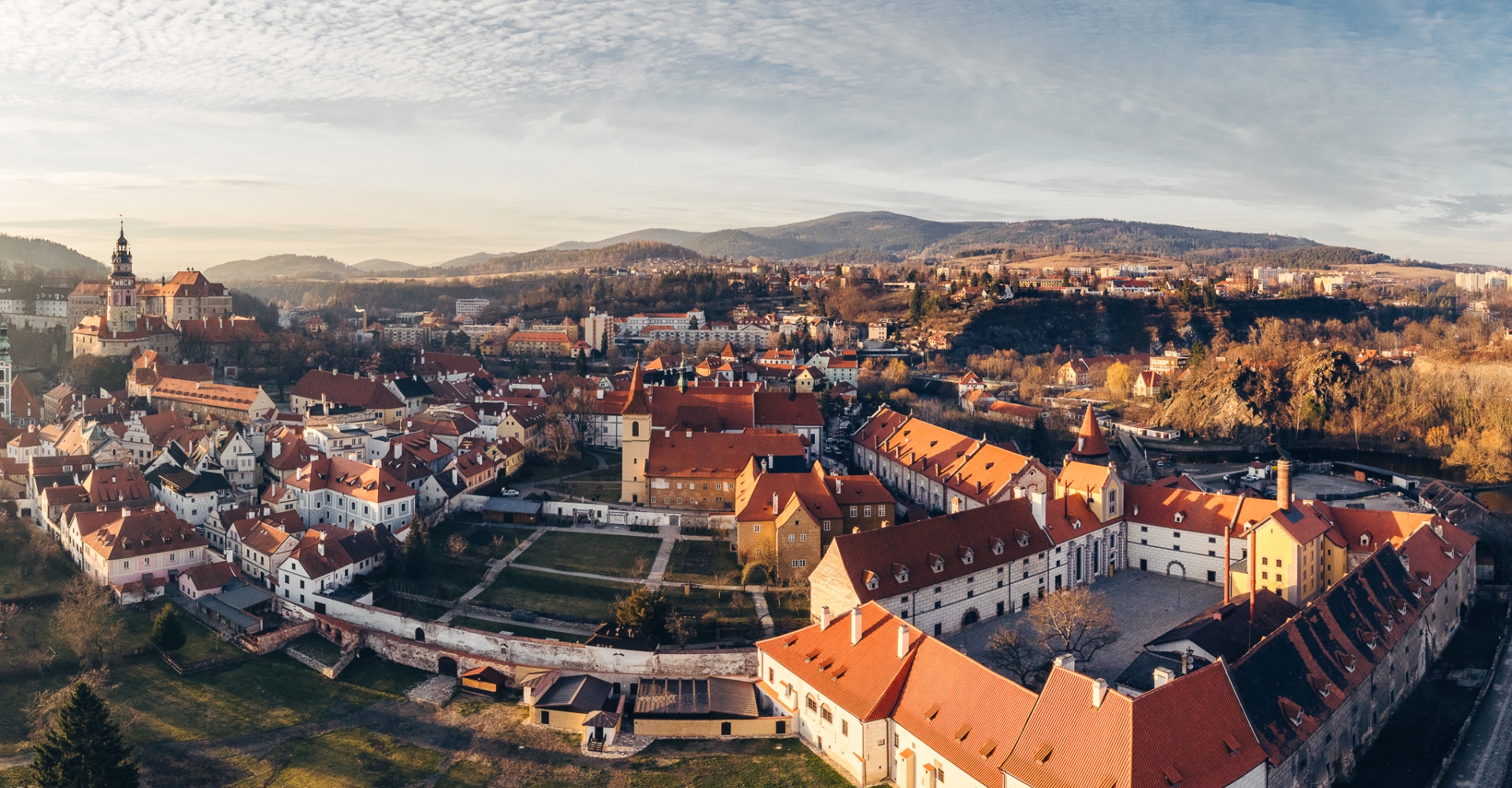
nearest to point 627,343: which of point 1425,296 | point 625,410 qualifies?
point 625,410

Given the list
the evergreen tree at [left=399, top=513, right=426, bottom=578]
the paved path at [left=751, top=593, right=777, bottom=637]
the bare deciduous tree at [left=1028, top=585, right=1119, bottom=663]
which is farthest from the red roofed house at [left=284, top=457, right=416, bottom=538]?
the bare deciduous tree at [left=1028, top=585, right=1119, bottom=663]

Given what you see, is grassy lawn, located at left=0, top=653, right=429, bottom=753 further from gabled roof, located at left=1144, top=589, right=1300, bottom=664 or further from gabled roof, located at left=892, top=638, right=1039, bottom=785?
gabled roof, located at left=1144, top=589, right=1300, bottom=664

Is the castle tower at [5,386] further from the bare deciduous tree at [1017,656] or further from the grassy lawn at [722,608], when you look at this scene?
the bare deciduous tree at [1017,656]

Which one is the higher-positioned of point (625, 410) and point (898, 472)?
point (625, 410)

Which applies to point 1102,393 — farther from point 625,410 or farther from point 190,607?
point 190,607

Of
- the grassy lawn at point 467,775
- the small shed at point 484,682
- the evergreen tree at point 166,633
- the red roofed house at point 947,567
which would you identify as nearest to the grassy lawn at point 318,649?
the evergreen tree at point 166,633

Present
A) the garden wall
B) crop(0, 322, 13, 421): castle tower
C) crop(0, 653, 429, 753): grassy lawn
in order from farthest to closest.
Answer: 1. crop(0, 322, 13, 421): castle tower
2. the garden wall
3. crop(0, 653, 429, 753): grassy lawn
